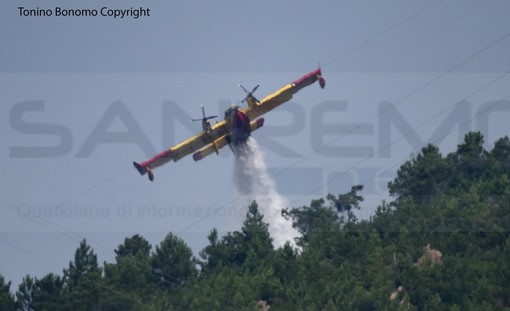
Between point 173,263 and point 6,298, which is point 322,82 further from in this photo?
point 6,298

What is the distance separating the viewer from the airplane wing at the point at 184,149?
93188 mm

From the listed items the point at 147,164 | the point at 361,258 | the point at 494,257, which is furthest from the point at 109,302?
the point at 494,257

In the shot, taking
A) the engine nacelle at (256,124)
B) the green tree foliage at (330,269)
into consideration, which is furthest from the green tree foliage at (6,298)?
the engine nacelle at (256,124)

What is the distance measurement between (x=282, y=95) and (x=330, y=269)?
43.3 feet

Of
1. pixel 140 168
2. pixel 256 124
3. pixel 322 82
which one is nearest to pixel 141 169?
pixel 140 168

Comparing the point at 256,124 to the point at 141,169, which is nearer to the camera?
the point at 256,124

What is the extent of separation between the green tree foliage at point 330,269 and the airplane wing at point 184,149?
6775mm

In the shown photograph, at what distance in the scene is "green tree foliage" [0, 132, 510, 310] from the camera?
271ft

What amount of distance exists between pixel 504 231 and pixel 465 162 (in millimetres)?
29191

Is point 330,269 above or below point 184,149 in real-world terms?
below

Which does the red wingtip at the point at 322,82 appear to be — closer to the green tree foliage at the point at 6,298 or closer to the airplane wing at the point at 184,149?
the airplane wing at the point at 184,149

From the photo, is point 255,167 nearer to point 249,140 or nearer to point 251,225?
point 249,140

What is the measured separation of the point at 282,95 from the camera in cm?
9438

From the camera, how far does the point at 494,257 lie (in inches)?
3482
